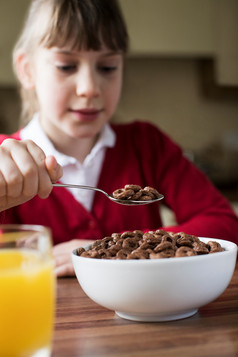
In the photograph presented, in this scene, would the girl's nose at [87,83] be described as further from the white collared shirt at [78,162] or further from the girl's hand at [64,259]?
the girl's hand at [64,259]

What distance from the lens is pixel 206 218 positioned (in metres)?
1.32

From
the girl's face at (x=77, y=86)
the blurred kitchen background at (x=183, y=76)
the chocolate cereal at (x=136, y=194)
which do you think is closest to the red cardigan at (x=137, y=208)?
the girl's face at (x=77, y=86)

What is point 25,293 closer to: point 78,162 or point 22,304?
point 22,304

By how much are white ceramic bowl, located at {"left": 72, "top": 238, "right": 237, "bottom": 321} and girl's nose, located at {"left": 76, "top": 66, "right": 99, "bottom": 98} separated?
2.49ft

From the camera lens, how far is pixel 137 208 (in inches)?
60.7

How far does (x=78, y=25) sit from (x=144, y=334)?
3.24 feet

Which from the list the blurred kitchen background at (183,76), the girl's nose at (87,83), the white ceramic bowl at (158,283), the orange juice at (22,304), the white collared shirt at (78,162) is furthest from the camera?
the blurred kitchen background at (183,76)

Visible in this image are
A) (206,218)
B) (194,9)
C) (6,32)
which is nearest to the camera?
(206,218)

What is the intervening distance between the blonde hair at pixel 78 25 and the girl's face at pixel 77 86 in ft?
0.08

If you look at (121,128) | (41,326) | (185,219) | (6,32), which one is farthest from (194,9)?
(41,326)

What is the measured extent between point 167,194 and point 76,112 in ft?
1.37

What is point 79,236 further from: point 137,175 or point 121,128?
point 121,128

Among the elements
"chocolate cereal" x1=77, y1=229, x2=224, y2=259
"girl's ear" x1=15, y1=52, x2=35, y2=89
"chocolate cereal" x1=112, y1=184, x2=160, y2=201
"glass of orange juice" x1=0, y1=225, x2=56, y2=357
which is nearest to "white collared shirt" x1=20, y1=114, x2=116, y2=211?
"girl's ear" x1=15, y1=52, x2=35, y2=89

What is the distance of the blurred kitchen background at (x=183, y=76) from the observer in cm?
319
